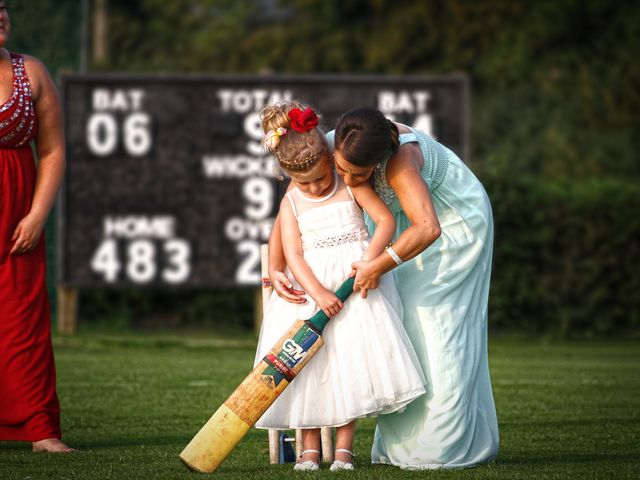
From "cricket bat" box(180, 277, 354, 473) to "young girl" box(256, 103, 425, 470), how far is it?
10cm

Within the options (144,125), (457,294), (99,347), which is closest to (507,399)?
(457,294)

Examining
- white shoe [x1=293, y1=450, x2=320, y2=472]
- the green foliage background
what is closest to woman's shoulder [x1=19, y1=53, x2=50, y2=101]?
white shoe [x1=293, y1=450, x2=320, y2=472]

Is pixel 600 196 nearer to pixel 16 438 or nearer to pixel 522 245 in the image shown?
pixel 522 245

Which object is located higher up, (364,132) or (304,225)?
(364,132)

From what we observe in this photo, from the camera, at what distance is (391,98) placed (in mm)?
14273

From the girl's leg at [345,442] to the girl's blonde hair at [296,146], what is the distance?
3.50ft

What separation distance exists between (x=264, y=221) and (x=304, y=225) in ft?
28.2

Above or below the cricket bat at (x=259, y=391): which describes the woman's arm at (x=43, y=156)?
above

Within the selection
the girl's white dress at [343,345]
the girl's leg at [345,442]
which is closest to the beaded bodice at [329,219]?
the girl's white dress at [343,345]

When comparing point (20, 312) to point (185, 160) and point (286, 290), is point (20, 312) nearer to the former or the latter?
point (286, 290)

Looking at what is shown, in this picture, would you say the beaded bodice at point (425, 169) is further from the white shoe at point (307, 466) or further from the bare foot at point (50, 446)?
the bare foot at point (50, 446)

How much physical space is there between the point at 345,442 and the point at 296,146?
4.00 ft

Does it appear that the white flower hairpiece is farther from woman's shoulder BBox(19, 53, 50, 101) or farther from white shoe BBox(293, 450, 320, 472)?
woman's shoulder BBox(19, 53, 50, 101)

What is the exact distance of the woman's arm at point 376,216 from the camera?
5570mm
